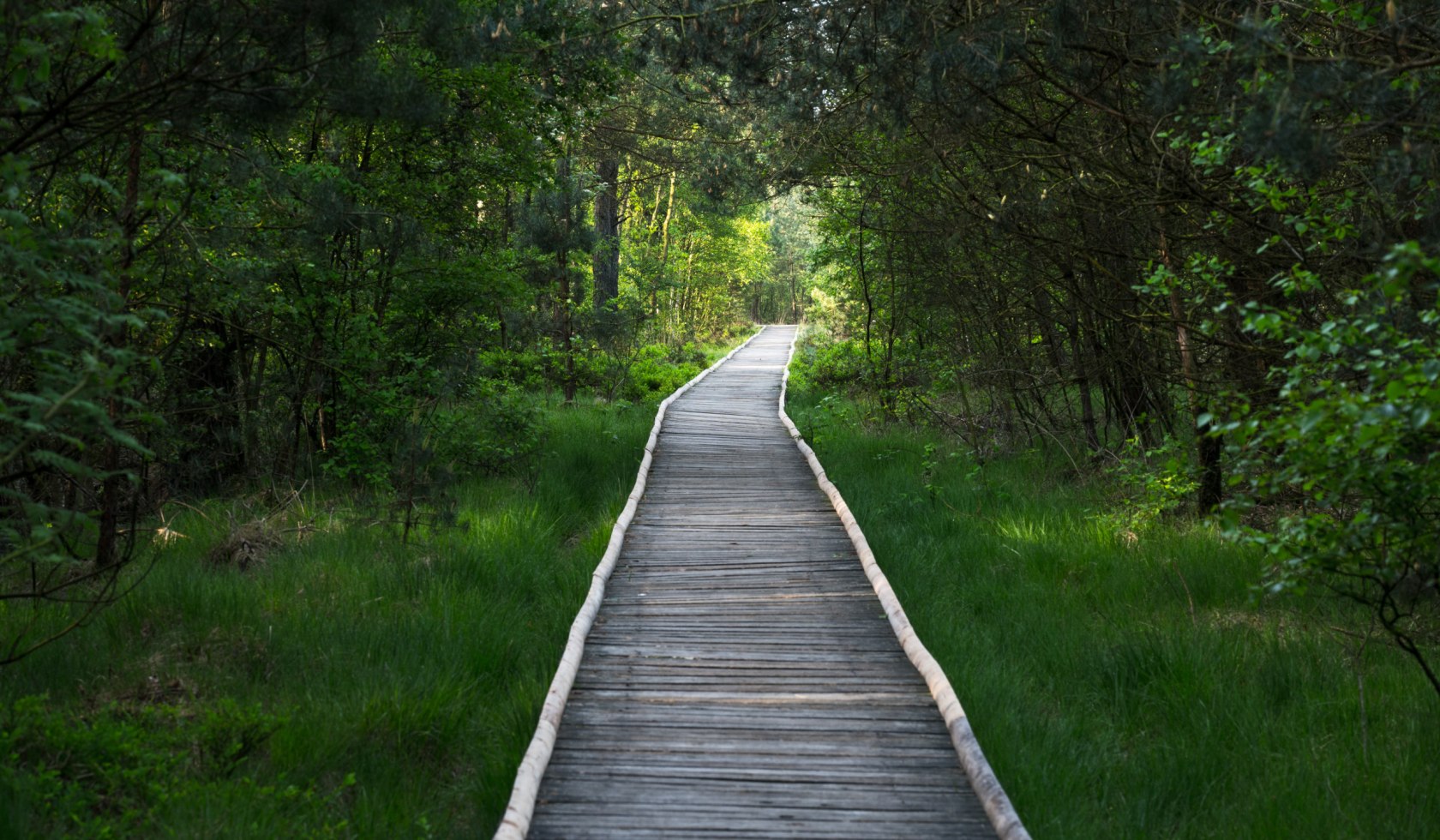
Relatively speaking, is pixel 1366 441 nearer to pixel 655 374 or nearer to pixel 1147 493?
pixel 1147 493

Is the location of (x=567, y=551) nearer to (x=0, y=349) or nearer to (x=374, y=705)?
(x=374, y=705)

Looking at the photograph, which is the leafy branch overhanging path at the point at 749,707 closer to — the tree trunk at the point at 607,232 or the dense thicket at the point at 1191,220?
the dense thicket at the point at 1191,220

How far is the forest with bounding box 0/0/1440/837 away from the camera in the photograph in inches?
143

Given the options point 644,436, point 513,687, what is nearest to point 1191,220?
point 513,687

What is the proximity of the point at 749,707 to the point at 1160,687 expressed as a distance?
2.04m

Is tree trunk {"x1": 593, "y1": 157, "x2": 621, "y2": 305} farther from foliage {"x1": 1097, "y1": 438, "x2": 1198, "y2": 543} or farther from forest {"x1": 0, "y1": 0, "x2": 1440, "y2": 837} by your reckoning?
foliage {"x1": 1097, "y1": 438, "x2": 1198, "y2": 543}

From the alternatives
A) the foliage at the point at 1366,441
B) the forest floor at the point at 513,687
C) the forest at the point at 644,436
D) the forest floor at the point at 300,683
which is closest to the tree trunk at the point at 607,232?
the forest at the point at 644,436

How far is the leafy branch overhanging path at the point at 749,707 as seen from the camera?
387 cm

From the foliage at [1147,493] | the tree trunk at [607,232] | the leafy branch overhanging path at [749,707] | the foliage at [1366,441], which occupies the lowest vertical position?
the leafy branch overhanging path at [749,707]

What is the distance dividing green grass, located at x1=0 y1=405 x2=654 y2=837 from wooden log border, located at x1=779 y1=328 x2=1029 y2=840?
1864 millimetres

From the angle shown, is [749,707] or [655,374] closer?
[749,707]

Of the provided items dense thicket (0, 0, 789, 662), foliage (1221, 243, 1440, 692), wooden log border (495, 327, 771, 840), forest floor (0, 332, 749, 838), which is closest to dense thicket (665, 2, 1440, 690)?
foliage (1221, 243, 1440, 692)

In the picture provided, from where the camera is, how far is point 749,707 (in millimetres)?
4824

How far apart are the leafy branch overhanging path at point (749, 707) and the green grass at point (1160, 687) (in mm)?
253
